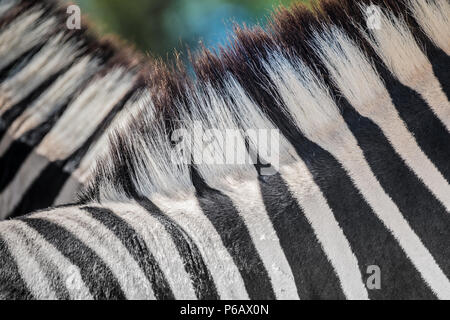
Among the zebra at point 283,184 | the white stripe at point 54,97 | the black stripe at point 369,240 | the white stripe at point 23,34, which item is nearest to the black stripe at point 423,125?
the zebra at point 283,184

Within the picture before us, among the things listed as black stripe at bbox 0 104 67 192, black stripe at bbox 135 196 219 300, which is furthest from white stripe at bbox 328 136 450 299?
black stripe at bbox 0 104 67 192

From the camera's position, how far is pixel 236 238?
2.38ft

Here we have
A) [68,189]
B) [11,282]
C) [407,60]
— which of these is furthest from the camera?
[68,189]

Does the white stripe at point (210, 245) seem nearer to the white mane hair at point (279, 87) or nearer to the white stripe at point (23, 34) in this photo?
the white mane hair at point (279, 87)

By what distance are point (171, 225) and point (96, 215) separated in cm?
12

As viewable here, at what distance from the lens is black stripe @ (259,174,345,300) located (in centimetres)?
70

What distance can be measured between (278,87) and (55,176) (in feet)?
2.63

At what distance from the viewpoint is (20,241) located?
2.44ft

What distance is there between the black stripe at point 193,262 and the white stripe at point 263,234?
3.0 inches

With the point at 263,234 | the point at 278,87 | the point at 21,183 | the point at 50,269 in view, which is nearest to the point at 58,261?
the point at 50,269

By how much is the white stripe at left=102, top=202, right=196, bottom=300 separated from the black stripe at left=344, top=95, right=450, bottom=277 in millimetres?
298

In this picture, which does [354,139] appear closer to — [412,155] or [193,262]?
[412,155]

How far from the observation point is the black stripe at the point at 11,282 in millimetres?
680
